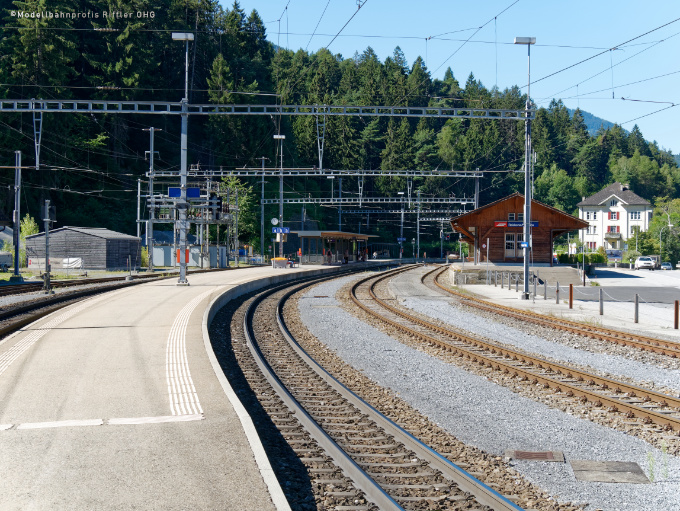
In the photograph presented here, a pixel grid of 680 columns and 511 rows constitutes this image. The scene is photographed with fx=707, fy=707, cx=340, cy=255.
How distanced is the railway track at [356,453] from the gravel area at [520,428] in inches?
33.6

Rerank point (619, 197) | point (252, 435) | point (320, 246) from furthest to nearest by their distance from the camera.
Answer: point (619, 197) → point (320, 246) → point (252, 435)

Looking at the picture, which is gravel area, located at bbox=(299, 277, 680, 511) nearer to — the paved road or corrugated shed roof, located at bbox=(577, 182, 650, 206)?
the paved road

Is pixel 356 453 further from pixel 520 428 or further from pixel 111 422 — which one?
pixel 111 422

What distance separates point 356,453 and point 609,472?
2.43 m

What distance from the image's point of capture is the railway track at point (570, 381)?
9023 millimetres

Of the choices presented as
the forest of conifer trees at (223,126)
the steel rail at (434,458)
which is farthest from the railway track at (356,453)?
the forest of conifer trees at (223,126)

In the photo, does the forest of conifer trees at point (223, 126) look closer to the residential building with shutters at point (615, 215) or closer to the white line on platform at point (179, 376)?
the residential building with shutters at point (615, 215)

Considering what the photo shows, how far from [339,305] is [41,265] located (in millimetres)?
29933

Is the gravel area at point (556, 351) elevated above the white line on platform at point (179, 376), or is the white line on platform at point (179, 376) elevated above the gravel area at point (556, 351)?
the white line on platform at point (179, 376)

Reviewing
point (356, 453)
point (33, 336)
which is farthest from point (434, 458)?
point (33, 336)

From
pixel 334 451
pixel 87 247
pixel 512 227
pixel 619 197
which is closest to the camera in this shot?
pixel 334 451

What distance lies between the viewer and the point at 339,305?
26.7m

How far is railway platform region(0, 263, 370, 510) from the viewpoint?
517 centimetres

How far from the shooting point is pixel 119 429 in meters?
7.04
